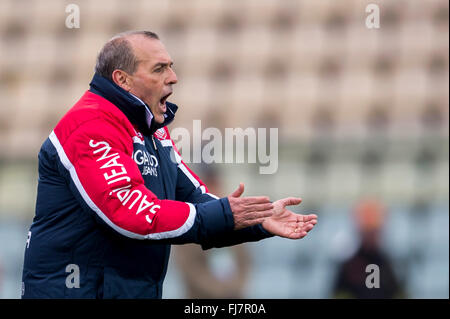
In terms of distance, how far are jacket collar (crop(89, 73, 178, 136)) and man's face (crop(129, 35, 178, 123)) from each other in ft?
0.19

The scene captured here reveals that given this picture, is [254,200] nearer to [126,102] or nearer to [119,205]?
[119,205]

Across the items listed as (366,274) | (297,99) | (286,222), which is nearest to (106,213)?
(286,222)

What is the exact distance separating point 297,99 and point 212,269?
8268 mm

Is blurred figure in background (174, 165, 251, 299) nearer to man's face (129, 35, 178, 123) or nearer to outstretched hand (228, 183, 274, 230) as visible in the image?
man's face (129, 35, 178, 123)

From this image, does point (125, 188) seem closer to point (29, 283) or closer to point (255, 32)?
point (29, 283)

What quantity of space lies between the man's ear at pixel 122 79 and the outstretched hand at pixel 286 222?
62 cm

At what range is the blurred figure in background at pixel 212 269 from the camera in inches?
218

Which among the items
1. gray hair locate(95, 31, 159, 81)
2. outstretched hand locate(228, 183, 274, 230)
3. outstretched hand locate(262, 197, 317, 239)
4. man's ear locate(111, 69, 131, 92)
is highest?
gray hair locate(95, 31, 159, 81)

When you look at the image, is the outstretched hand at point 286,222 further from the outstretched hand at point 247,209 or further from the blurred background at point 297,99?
the blurred background at point 297,99

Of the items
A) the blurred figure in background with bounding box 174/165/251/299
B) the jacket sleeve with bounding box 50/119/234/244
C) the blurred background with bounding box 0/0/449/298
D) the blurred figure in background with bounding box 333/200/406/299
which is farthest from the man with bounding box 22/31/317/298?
the blurred background with bounding box 0/0/449/298

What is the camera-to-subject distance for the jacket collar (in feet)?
8.41

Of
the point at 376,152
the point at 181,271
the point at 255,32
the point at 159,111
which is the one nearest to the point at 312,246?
the point at 376,152

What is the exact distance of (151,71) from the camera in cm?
265

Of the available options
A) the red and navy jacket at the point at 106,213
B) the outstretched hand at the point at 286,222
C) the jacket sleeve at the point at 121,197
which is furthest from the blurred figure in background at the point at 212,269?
the jacket sleeve at the point at 121,197
